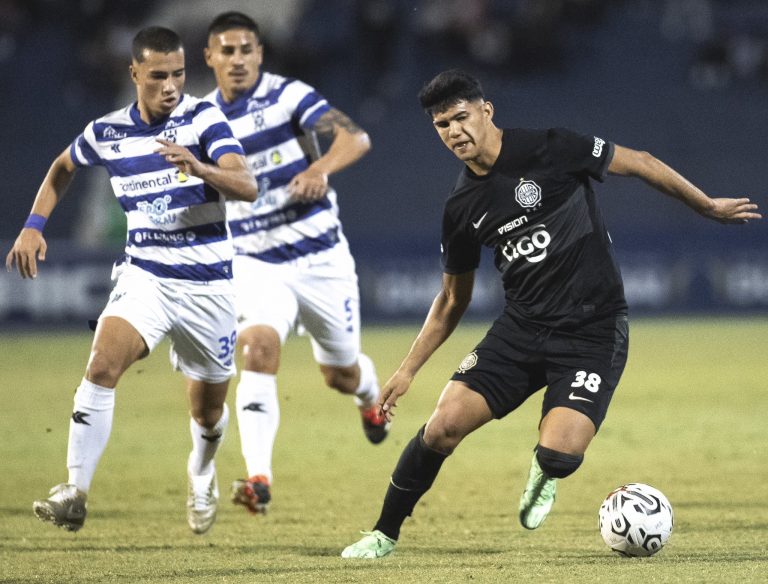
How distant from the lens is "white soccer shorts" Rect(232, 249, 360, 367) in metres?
7.58

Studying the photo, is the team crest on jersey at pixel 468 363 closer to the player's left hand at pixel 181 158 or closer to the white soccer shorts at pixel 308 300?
the player's left hand at pixel 181 158

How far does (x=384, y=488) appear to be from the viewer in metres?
7.82

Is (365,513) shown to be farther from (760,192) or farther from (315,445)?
(760,192)

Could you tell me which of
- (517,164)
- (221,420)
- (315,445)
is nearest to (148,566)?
(221,420)

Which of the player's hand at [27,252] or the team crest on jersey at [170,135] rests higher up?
the team crest on jersey at [170,135]

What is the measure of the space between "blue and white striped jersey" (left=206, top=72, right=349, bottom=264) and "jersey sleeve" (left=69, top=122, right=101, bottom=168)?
127 cm

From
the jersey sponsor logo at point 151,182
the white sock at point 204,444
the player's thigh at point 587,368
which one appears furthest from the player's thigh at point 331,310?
the player's thigh at point 587,368

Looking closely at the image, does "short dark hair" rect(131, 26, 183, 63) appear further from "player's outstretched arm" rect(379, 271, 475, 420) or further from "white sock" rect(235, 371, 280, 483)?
"white sock" rect(235, 371, 280, 483)

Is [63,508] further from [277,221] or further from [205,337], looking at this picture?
[277,221]

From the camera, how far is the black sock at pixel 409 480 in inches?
217

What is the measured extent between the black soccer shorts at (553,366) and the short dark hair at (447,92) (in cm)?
99

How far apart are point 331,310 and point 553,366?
264cm

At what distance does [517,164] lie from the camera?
5.54 metres

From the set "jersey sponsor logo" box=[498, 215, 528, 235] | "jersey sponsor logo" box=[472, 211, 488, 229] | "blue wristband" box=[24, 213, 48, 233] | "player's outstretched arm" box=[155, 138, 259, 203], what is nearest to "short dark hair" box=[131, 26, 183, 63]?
"player's outstretched arm" box=[155, 138, 259, 203]
